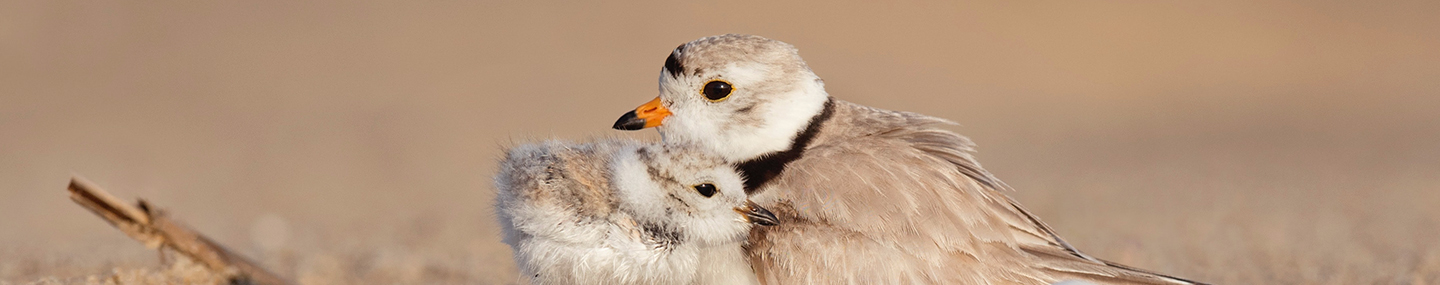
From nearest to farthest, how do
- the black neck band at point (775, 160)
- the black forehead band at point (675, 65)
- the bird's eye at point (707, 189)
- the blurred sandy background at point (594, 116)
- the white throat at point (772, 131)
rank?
the bird's eye at point (707, 189)
the black neck band at point (775, 160)
the white throat at point (772, 131)
the black forehead band at point (675, 65)
the blurred sandy background at point (594, 116)

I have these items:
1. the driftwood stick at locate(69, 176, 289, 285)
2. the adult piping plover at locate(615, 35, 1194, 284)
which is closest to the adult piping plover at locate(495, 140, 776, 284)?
the adult piping plover at locate(615, 35, 1194, 284)

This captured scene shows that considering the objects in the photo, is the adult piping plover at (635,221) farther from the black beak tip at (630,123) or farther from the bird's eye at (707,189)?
the black beak tip at (630,123)

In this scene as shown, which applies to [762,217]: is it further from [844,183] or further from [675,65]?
[675,65]

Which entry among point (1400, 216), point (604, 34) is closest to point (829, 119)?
point (1400, 216)

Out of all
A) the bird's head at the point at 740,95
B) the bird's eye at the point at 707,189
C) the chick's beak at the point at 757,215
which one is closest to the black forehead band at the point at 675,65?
the bird's head at the point at 740,95

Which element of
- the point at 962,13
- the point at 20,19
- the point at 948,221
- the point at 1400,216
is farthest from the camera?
the point at 962,13

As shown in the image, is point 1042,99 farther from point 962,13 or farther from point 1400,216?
point 1400,216
